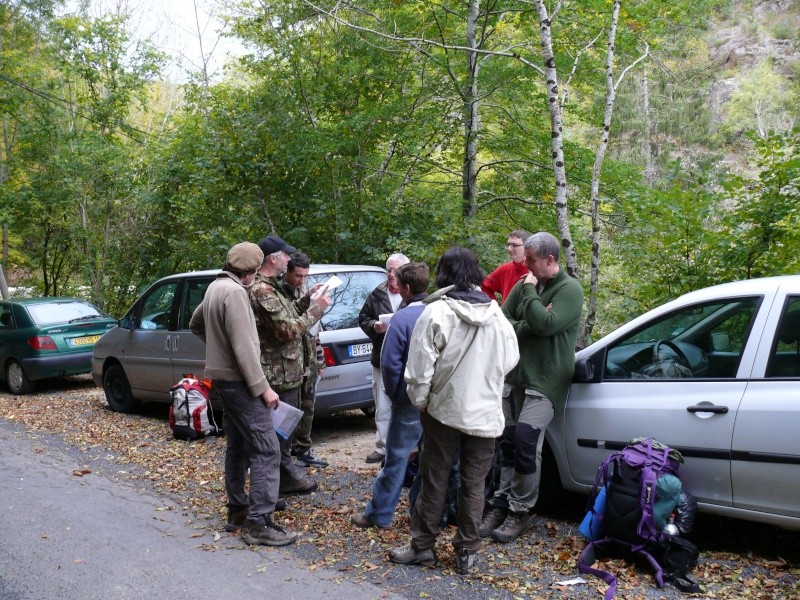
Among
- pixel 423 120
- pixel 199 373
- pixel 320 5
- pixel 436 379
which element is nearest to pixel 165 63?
pixel 320 5

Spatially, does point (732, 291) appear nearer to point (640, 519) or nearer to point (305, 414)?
point (640, 519)

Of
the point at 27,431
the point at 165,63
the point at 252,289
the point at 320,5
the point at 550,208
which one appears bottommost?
the point at 27,431

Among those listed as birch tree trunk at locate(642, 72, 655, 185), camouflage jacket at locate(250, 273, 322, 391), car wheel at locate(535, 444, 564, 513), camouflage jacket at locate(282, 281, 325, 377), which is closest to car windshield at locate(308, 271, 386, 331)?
camouflage jacket at locate(282, 281, 325, 377)

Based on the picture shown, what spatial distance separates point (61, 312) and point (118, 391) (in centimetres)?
333

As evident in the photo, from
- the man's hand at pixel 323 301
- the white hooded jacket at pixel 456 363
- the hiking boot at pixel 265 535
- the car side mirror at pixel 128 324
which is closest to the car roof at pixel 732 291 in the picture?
the white hooded jacket at pixel 456 363

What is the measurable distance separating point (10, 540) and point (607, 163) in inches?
379

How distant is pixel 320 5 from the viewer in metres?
11.7

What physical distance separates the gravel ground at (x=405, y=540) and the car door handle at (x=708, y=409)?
0.92 metres

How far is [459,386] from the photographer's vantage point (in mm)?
4156

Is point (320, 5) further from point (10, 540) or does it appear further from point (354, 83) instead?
point (10, 540)

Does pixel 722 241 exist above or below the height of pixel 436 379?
above

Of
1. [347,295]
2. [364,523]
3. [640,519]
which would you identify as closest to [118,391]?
[347,295]

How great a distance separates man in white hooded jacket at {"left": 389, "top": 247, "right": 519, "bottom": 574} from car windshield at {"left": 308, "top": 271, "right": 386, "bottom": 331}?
3.29 m

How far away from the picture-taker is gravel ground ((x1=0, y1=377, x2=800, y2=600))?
411cm
